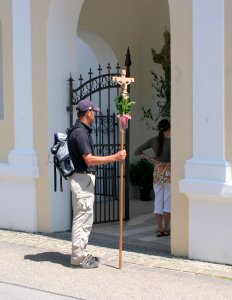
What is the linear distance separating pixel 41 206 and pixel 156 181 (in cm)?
179

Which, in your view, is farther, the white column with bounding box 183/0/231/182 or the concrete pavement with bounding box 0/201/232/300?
the white column with bounding box 183/0/231/182

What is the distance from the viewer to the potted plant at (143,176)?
12508mm

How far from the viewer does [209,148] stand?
23.9 ft

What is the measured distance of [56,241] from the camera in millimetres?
8773

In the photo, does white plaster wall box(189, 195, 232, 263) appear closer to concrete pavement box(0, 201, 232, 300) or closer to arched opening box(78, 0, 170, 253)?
concrete pavement box(0, 201, 232, 300)

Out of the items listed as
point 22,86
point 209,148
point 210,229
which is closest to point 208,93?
point 209,148

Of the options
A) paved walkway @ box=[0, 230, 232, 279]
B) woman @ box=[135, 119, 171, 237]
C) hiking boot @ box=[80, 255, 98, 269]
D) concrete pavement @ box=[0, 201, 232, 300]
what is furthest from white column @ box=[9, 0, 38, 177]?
hiking boot @ box=[80, 255, 98, 269]

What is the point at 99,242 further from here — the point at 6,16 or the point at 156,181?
the point at 6,16

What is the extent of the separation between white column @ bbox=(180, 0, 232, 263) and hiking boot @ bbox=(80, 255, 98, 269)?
1218 millimetres

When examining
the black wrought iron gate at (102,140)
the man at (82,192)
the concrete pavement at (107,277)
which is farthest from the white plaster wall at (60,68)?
the man at (82,192)

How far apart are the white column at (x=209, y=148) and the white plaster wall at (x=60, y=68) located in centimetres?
255

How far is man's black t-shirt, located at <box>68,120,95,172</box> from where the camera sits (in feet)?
22.9

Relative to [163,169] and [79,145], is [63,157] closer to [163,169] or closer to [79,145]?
[79,145]

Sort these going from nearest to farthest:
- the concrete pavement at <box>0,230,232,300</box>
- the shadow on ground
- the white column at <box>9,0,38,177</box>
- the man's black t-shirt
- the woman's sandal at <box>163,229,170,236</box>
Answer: the concrete pavement at <box>0,230,232,300</box> → the man's black t-shirt → the shadow on ground → the woman's sandal at <box>163,229,170,236</box> → the white column at <box>9,0,38,177</box>
